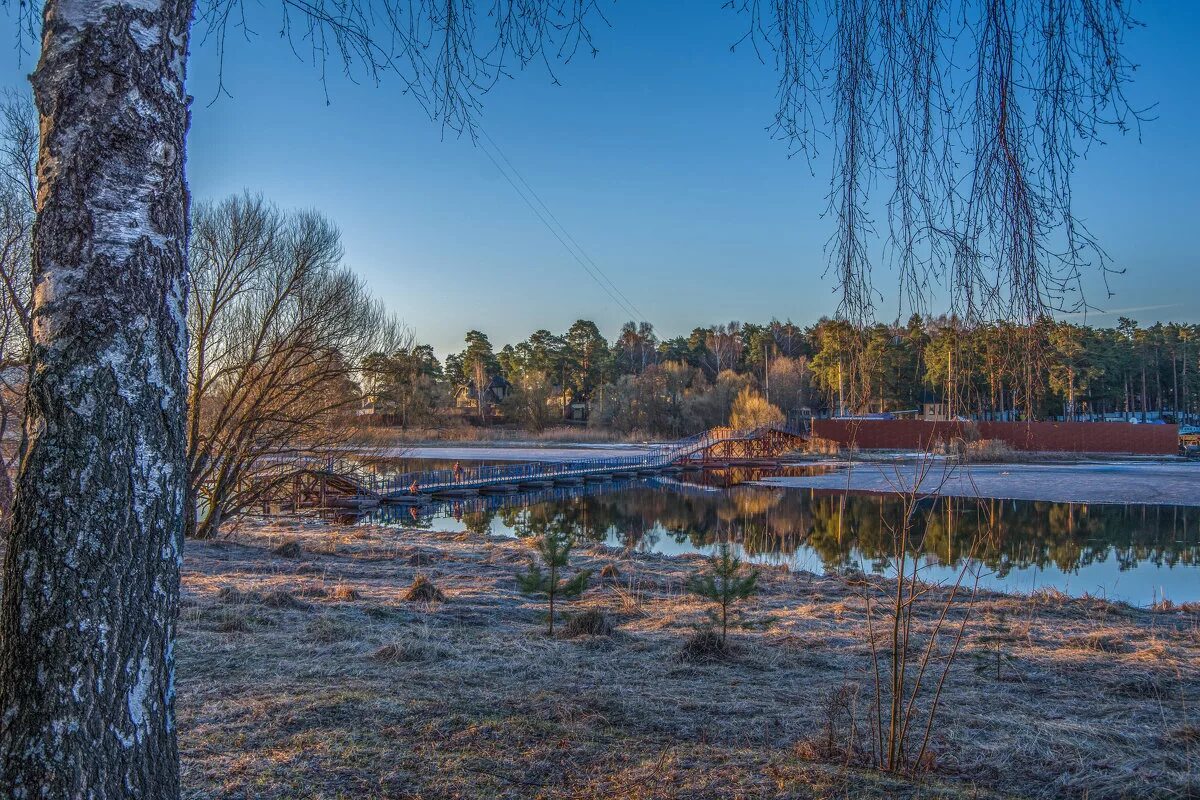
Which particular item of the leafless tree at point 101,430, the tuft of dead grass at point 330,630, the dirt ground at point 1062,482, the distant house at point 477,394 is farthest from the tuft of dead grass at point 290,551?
the distant house at point 477,394

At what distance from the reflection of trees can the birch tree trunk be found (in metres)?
11.2

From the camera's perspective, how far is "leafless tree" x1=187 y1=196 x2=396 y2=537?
42.2 ft

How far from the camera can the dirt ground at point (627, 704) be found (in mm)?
2617

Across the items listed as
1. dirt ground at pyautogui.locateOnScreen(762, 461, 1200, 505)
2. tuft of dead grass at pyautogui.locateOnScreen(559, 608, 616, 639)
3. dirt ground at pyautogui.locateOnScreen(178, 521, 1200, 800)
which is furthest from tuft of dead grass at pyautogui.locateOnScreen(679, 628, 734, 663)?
dirt ground at pyautogui.locateOnScreen(762, 461, 1200, 505)

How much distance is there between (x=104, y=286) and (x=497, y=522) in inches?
825

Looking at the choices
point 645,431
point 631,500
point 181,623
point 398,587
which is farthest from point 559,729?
point 645,431

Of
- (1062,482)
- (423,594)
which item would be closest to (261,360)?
(423,594)

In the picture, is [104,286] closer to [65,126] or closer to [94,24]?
[65,126]

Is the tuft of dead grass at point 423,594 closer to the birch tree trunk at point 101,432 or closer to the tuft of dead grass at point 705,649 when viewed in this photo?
the tuft of dead grass at point 705,649

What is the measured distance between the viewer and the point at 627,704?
3.73 metres

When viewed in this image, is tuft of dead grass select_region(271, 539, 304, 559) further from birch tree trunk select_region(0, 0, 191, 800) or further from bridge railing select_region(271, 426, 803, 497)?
birch tree trunk select_region(0, 0, 191, 800)

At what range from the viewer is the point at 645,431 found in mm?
60312

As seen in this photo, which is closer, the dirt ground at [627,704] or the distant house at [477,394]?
the dirt ground at [627,704]

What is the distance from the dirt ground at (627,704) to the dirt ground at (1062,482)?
15.1m
